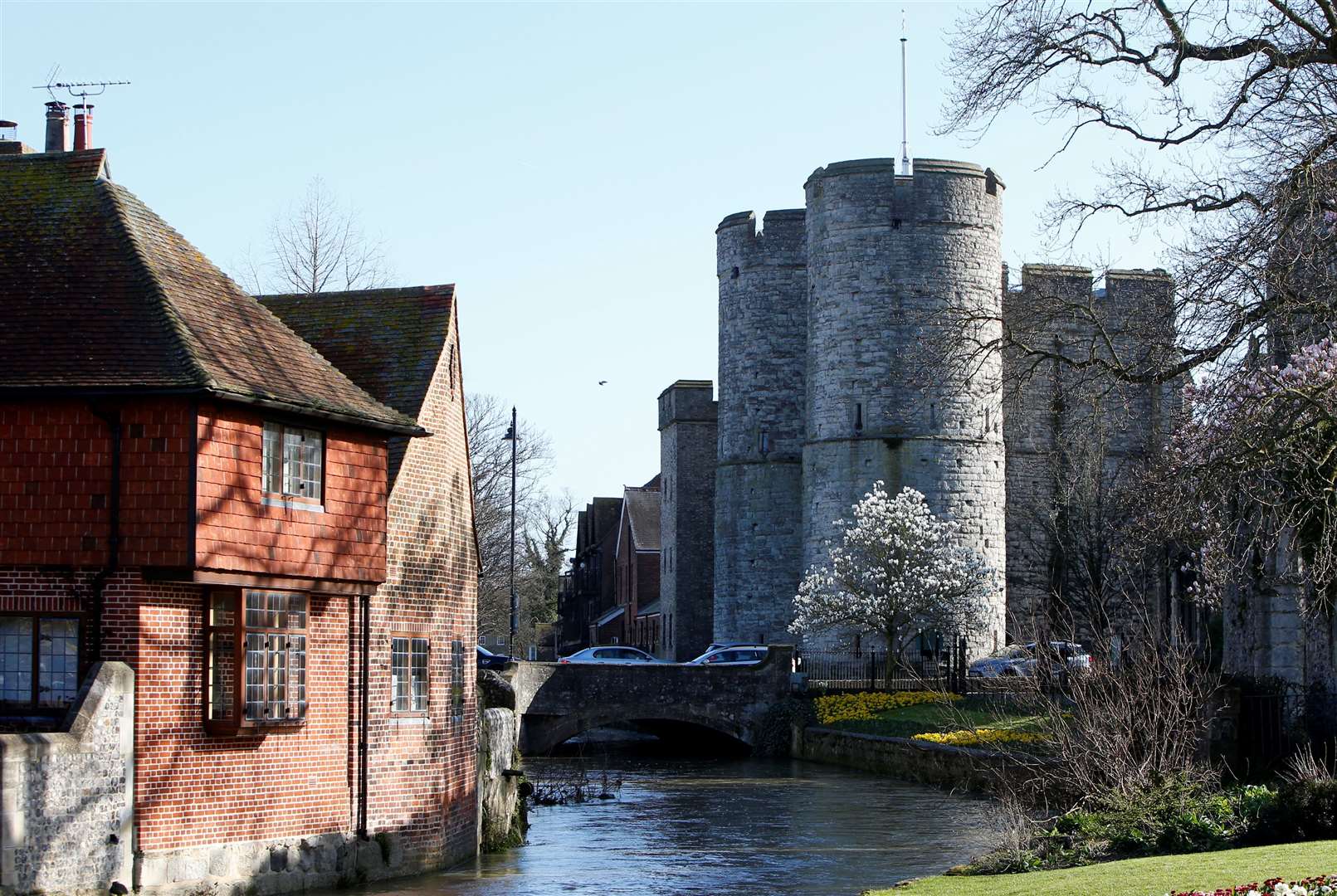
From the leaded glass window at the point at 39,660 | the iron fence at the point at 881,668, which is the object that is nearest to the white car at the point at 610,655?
the iron fence at the point at 881,668

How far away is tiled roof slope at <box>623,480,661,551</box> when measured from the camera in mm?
83562

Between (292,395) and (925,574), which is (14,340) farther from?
(925,574)

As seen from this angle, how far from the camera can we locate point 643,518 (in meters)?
84.9

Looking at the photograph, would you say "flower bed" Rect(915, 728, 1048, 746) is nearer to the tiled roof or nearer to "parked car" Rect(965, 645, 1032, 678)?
"parked car" Rect(965, 645, 1032, 678)

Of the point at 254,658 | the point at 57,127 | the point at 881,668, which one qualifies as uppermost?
the point at 57,127

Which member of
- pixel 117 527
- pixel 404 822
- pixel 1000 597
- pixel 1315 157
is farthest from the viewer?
pixel 1000 597

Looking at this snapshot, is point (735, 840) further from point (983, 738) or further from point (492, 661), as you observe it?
point (492, 661)

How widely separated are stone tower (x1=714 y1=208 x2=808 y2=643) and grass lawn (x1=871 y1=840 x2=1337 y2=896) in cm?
4286

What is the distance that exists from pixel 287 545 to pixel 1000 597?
3841 cm

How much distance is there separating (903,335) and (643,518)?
1274 inches

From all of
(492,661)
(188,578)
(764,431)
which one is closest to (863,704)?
(492,661)

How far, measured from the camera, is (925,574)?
5150cm

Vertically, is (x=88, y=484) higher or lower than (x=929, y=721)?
higher

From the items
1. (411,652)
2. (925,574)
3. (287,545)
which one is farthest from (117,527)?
(925,574)
